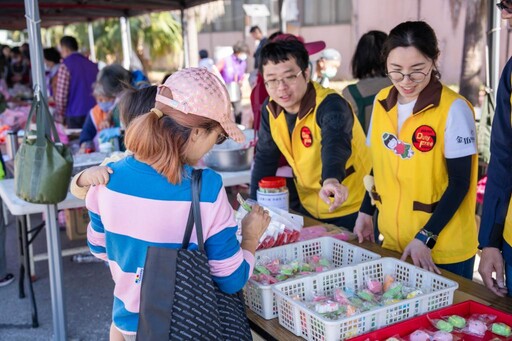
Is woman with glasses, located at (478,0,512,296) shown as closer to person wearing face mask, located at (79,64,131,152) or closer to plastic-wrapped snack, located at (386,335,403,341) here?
plastic-wrapped snack, located at (386,335,403,341)

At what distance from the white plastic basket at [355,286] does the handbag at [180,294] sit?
0.24 m

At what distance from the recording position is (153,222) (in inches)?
52.9

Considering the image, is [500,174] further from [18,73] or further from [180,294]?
[18,73]

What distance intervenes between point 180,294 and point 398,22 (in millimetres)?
7717

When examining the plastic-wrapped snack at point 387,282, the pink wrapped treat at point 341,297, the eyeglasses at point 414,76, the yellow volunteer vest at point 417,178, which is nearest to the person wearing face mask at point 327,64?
the yellow volunteer vest at point 417,178

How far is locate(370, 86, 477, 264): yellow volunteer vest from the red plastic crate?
0.56 m

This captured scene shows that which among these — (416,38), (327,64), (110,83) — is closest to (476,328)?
(416,38)

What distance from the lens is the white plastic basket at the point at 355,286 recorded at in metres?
1.36

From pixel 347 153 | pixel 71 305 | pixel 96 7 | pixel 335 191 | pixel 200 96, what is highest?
pixel 96 7

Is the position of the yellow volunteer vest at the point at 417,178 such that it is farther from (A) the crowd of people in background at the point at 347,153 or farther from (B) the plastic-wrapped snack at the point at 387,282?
(B) the plastic-wrapped snack at the point at 387,282

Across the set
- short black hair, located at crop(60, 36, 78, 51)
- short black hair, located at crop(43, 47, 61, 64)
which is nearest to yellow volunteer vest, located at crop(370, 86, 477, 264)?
short black hair, located at crop(60, 36, 78, 51)

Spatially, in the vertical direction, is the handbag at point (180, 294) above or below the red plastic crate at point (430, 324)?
above

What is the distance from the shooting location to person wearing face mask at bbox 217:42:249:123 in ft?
33.2

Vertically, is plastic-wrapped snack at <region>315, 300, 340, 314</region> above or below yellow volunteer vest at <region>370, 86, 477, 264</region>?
below
